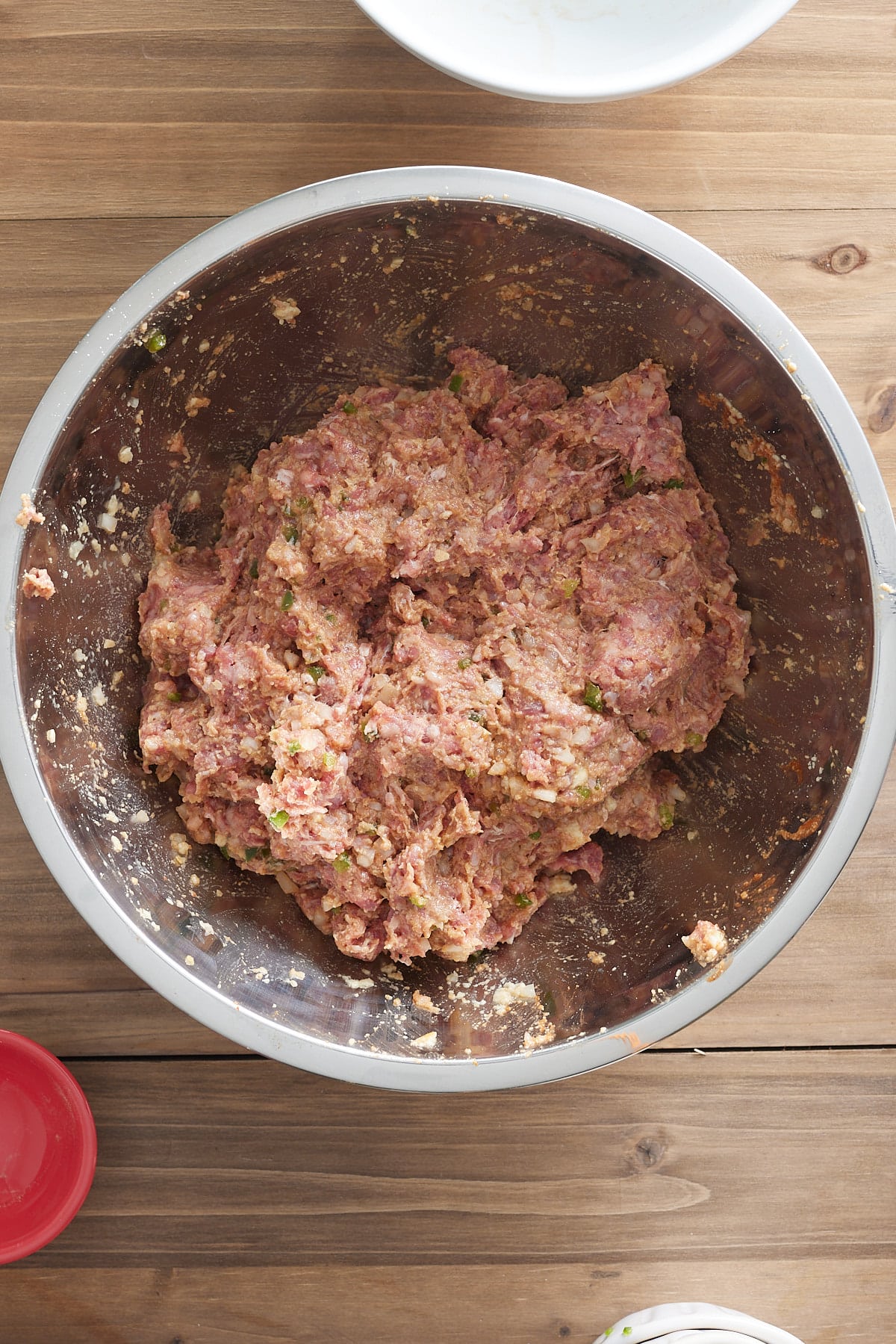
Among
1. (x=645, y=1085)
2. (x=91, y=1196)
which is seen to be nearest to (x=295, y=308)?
(x=645, y=1085)

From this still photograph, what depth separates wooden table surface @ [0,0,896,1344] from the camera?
191cm

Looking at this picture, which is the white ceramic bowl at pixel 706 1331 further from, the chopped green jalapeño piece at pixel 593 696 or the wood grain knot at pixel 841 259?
the wood grain knot at pixel 841 259

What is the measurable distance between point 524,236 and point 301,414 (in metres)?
0.57

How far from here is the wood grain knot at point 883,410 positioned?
2.00m

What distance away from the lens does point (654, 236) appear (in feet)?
5.19

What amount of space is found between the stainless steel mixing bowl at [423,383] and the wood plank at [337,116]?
35 centimetres

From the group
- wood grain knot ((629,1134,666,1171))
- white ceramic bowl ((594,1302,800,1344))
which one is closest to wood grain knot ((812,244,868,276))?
wood grain knot ((629,1134,666,1171))

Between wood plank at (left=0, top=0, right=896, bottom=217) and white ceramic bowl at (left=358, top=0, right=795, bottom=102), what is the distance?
379 millimetres

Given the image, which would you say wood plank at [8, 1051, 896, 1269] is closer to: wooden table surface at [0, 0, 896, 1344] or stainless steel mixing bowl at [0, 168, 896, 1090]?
wooden table surface at [0, 0, 896, 1344]

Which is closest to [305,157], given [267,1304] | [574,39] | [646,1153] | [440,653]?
[574,39]

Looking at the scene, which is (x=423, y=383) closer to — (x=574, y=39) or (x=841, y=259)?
(x=574, y=39)

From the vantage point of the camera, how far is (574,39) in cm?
154

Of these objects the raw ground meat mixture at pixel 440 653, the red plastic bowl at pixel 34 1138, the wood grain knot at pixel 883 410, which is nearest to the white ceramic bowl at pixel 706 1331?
the raw ground meat mixture at pixel 440 653

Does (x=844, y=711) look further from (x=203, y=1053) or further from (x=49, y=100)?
(x=49, y=100)
